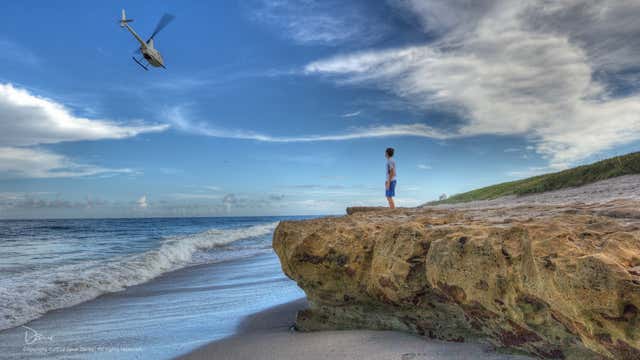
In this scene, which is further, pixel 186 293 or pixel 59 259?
pixel 59 259

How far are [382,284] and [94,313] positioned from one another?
6.57m

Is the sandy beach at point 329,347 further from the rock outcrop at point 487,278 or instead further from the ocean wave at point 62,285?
the ocean wave at point 62,285

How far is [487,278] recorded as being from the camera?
357cm

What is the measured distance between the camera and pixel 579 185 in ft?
41.9

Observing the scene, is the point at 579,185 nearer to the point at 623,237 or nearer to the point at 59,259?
the point at 623,237

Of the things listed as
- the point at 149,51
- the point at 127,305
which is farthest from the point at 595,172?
the point at 149,51

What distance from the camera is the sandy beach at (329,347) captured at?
4141 mm

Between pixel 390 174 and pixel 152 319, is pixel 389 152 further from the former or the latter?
pixel 152 319

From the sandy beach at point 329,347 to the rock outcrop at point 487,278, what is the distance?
189mm

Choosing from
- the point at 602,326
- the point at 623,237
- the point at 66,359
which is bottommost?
the point at 66,359

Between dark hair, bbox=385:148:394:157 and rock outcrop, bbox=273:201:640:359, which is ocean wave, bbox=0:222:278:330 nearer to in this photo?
rock outcrop, bbox=273:201:640:359

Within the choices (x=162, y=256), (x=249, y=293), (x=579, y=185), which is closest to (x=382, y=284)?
(x=249, y=293)

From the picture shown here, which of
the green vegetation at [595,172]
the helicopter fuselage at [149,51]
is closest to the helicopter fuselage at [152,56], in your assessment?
the helicopter fuselage at [149,51]

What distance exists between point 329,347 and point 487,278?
2052mm
